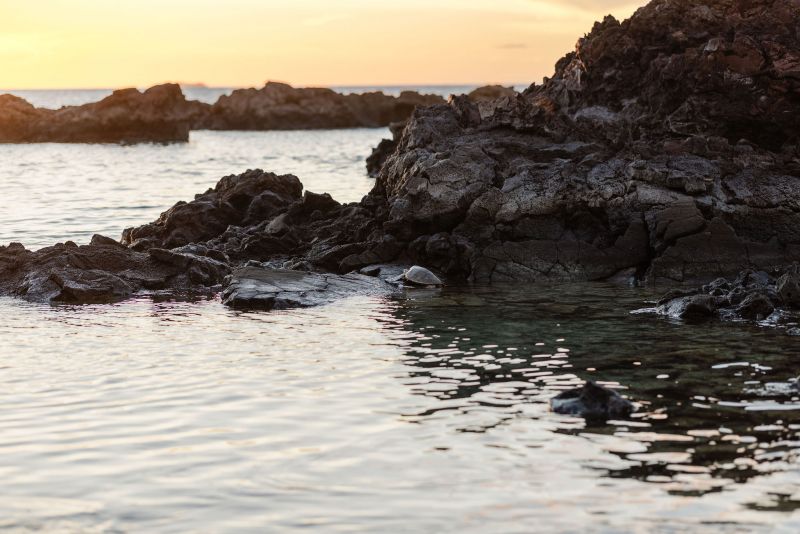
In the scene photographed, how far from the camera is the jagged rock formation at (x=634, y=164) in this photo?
84.0ft

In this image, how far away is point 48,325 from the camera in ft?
65.7

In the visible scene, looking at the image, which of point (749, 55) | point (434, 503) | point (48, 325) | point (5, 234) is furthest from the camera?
point (5, 234)

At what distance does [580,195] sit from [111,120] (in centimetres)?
9788

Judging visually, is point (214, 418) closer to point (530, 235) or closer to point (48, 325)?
point (48, 325)

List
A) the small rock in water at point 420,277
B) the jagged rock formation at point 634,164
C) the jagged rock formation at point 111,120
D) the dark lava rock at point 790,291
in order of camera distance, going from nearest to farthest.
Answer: the dark lava rock at point 790,291
the small rock in water at point 420,277
the jagged rock formation at point 634,164
the jagged rock formation at point 111,120

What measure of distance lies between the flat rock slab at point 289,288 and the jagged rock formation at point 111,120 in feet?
313

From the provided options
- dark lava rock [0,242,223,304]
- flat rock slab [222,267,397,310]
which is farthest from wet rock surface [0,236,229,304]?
flat rock slab [222,267,397,310]

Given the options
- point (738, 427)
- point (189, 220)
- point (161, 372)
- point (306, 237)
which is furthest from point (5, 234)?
point (738, 427)

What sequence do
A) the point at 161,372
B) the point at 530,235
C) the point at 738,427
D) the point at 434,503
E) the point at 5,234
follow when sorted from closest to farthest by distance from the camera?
the point at 434,503, the point at 738,427, the point at 161,372, the point at 530,235, the point at 5,234

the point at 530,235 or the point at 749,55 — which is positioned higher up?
the point at 749,55

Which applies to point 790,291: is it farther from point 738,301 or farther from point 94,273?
point 94,273

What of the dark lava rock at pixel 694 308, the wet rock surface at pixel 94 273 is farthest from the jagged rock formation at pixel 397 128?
the dark lava rock at pixel 694 308

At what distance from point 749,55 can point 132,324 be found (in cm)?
1909

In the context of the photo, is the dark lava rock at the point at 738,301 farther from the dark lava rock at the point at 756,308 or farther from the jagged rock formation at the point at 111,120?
the jagged rock formation at the point at 111,120
